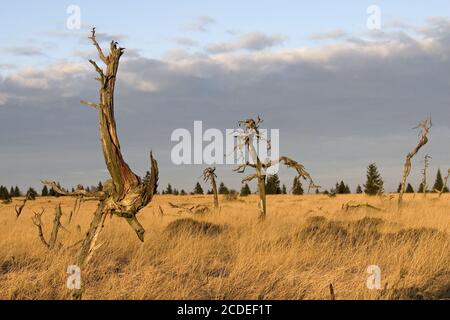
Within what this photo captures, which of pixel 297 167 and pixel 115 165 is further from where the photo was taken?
pixel 297 167

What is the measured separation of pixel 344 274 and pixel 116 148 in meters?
4.26

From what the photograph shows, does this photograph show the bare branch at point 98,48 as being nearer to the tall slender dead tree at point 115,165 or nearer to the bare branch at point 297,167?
the tall slender dead tree at point 115,165

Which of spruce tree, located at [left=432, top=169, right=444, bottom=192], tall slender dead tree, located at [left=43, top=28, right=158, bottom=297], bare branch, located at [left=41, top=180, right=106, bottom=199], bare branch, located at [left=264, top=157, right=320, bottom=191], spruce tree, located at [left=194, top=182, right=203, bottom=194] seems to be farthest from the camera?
spruce tree, located at [left=194, top=182, right=203, bottom=194]

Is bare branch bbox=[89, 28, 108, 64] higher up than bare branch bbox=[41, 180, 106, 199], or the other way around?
bare branch bbox=[89, 28, 108, 64]

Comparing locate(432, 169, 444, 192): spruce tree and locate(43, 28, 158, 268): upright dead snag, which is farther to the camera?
locate(432, 169, 444, 192): spruce tree

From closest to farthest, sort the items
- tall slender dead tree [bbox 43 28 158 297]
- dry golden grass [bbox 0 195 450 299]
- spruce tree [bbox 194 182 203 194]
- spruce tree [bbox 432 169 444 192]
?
tall slender dead tree [bbox 43 28 158 297] → dry golden grass [bbox 0 195 450 299] → spruce tree [bbox 432 169 444 192] → spruce tree [bbox 194 182 203 194]

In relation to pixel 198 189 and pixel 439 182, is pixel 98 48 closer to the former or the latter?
pixel 198 189

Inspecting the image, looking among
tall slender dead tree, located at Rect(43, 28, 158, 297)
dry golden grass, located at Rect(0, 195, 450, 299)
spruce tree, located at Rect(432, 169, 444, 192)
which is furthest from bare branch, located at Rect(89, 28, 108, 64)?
spruce tree, located at Rect(432, 169, 444, 192)

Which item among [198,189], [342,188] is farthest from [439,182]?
[198,189]

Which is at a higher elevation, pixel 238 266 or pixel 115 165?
pixel 115 165

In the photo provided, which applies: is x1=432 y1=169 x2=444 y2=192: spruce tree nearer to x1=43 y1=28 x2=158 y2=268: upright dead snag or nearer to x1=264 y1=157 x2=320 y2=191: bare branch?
x1=264 y1=157 x2=320 y2=191: bare branch

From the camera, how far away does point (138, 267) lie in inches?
354

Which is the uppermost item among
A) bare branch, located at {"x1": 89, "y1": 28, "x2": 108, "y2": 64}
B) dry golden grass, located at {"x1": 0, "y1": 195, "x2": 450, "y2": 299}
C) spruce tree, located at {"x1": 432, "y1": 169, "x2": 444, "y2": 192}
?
bare branch, located at {"x1": 89, "y1": 28, "x2": 108, "y2": 64}
